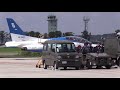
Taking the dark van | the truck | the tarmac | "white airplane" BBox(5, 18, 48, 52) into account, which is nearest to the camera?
the tarmac

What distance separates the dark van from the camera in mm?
24766

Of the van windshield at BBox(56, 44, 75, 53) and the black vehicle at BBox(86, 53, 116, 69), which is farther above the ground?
the van windshield at BBox(56, 44, 75, 53)

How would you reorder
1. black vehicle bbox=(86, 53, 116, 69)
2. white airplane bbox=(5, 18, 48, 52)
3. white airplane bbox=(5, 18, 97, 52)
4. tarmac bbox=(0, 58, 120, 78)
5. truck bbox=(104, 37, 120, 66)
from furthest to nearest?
white airplane bbox=(5, 18, 48, 52)
white airplane bbox=(5, 18, 97, 52)
truck bbox=(104, 37, 120, 66)
black vehicle bbox=(86, 53, 116, 69)
tarmac bbox=(0, 58, 120, 78)

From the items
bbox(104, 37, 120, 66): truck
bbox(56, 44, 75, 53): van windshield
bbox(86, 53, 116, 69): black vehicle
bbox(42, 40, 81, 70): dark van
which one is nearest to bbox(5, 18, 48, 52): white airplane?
bbox(104, 37, 120, 66): truck

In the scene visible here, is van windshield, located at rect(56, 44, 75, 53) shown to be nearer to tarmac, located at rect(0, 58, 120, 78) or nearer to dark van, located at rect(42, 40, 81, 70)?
dark van, located at rect(42, 40, 81, 70)

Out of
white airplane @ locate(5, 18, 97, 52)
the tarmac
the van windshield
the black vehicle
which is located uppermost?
white airplane @ locate(5, 18, 97, 52)

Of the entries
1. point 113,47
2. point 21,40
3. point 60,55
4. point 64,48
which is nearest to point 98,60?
point 64,48

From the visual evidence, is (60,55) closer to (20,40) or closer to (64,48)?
(64,48)

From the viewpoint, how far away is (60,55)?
24.8 m

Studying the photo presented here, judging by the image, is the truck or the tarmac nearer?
the tarmac
